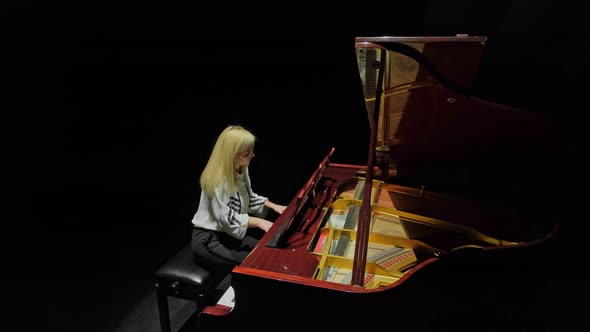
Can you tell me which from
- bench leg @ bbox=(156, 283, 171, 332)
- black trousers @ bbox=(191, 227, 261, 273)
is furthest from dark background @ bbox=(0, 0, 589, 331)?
black trousers @ bbox=(191, 227, 261, 273)

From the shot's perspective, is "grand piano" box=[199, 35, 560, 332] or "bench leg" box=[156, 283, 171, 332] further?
"bench leg" box=[156, 283, 171, 332]

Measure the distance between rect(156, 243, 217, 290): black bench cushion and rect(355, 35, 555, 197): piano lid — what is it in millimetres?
1248

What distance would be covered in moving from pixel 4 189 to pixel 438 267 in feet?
14.6

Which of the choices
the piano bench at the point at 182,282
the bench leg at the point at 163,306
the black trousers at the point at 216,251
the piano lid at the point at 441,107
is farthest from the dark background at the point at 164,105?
the piano lid at the point at 441,107

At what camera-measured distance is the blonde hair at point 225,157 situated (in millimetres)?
1955

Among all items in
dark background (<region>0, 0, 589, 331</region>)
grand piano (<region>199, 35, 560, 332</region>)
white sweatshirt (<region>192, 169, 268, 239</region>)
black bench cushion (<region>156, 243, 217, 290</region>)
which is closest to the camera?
grand piano (<region>199, 35, 560, 332</region>)

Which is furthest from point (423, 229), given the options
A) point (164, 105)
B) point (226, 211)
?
point (164, 105)

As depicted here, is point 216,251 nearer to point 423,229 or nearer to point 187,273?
point 187,273

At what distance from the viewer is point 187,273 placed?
1.92m

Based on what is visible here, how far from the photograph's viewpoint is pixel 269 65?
3357 millimetres

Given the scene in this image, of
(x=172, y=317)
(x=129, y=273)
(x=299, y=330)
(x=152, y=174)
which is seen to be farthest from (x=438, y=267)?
(x=152, y=174)

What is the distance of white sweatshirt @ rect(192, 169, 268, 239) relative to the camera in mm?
2008

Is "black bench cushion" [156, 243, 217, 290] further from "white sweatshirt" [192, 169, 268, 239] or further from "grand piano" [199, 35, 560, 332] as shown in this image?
"grand piano" [199, 35, 560, 332]

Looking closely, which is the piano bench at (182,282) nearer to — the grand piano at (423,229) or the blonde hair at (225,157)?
the grand piano at (423,229)
